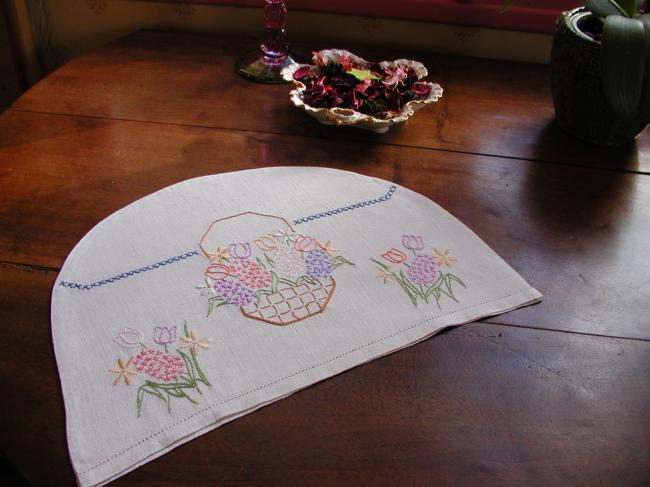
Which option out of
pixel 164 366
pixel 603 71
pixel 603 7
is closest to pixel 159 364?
pixel 164 366

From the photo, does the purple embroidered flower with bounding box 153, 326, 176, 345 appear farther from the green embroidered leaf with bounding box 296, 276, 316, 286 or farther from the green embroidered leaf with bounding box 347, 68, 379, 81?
the green embroidered leaf with bounding box 347, 68, 379, 81

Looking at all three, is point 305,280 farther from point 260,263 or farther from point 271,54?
point 271,54

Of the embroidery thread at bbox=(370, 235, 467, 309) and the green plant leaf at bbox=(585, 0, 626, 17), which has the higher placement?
the green plant leaf at bbox=(585, 0, 626, 17)

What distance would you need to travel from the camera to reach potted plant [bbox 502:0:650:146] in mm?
866

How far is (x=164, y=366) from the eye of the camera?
638 mm

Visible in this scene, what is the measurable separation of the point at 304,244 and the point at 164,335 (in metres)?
0.22

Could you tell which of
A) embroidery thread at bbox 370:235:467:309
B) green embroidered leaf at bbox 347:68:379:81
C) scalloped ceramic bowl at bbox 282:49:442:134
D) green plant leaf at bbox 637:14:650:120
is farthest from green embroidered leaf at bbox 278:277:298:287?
green plant leaf at bbox 637:14:650:120

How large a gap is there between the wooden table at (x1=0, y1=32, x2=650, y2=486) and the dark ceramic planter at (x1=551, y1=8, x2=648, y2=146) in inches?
1.3

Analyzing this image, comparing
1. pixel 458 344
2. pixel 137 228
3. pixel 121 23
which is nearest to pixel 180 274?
pixel 137 228

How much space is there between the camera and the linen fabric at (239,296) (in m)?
0.60

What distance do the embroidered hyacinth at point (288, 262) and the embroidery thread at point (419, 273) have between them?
0.09m

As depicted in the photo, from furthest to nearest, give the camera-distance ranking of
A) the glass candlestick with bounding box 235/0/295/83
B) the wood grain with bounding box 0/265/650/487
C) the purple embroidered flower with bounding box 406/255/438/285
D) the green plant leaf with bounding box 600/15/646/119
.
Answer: the glass candlestick with bounding box 235/0/295/83, the green plant leaf with bounding box 600/15/646/119, the purple embroidered flower with bounding box 406/255/438/285, the wood grain with bounding box 0/265/650/487

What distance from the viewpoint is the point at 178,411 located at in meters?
0.60

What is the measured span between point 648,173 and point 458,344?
1.69ft
